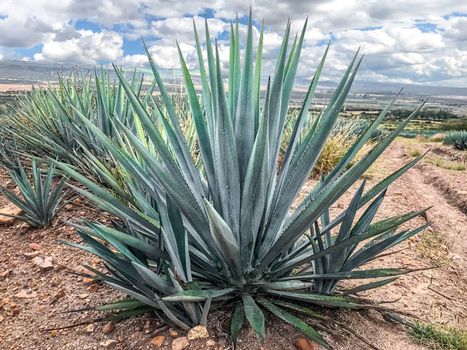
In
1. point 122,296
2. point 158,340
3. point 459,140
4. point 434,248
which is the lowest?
point 459,140

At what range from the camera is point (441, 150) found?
15109 mm

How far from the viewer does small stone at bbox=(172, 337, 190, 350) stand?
1975 millimetres

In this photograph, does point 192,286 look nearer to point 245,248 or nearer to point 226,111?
point 245,248

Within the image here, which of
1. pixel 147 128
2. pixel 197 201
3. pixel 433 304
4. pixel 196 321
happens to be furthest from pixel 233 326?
pixel 433 304

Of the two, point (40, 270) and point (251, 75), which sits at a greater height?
point (251, 75)

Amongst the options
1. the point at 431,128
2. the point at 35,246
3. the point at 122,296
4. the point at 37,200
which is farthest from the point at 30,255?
the point at 431,128

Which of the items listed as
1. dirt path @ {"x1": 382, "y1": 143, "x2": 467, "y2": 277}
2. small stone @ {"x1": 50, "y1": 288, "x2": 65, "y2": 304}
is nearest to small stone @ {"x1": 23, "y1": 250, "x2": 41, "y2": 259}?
small stone @ {"x1": 50, "y1": 288, "x2": 65, "y2": 304}

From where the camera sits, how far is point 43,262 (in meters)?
3.37

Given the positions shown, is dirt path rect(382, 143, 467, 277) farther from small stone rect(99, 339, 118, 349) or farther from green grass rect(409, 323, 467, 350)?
small stone rect(99, 339, 118, 349)

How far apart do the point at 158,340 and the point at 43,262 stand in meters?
1.74

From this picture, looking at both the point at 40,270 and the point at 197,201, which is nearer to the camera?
the point at 197,201

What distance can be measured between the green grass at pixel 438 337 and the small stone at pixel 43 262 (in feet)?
8.59

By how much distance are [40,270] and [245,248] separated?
2035 mm

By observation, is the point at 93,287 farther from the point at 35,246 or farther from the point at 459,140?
the point at 459,140
